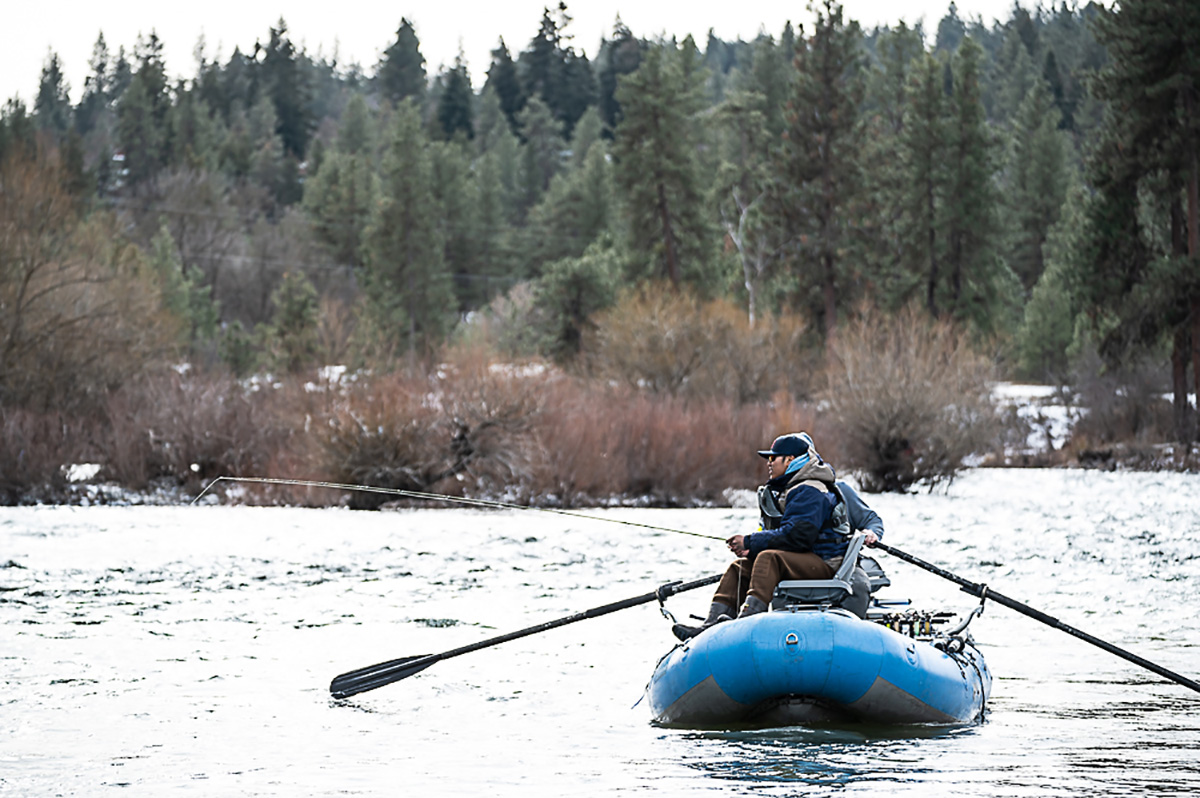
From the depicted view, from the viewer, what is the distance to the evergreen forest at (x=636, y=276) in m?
28.7

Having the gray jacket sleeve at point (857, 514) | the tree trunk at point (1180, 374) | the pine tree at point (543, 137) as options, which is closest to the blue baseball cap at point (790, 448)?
the gray jacket sleeve at point (857, 514)

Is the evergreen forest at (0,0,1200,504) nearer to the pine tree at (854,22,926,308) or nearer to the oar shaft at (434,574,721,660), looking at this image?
the pine tree at (854,22,926,308)

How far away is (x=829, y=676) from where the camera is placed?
8.45 metres

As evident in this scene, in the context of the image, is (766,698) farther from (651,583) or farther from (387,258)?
(387,258)

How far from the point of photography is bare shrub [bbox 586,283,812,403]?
38.9 meters

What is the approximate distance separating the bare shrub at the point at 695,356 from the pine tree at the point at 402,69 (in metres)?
93.1

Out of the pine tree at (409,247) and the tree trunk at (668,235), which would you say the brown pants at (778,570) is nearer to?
the tree trunk at (668,235)

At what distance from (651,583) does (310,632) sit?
486 centimetres

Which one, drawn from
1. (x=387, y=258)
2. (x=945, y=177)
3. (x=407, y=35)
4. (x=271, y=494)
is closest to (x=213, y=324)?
(x=387, y=258)

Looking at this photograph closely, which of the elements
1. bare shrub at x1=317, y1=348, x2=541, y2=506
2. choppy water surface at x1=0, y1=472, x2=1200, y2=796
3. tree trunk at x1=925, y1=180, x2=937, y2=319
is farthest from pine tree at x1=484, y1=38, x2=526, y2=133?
choppy water surface at x1=0, y1=472, x2=1200, y2=796

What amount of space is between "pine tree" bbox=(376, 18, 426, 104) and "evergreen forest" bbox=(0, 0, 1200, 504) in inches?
606

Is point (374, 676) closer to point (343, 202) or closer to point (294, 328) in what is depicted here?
point (294, 328)

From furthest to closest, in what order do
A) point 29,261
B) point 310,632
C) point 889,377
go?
point 29,261 → point 889,377 → point 310,632

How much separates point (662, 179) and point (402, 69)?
7914 centimetres
